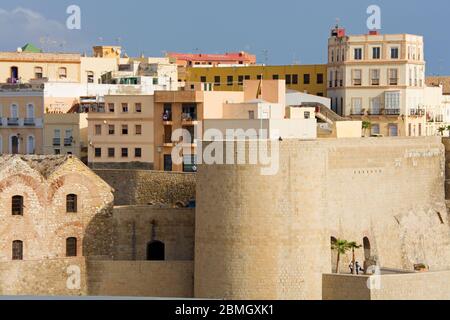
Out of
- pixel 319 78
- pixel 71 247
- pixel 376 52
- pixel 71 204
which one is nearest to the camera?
pixel 71 204

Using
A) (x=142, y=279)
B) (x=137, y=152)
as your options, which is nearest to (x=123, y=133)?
(x=137, y=152)

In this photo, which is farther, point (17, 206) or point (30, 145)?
point (30, 145)

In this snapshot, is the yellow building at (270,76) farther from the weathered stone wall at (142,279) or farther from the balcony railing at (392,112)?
the weathered stone wall at (142,279)

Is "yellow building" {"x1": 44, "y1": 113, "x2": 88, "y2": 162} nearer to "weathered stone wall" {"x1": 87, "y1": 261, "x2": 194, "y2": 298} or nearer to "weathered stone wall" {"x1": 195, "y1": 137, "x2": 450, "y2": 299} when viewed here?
"weathered stone wall" {"x1": 87, "y1": 261, "x2": 194, "y2": 298}

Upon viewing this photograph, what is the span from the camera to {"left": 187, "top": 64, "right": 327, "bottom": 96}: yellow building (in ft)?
296

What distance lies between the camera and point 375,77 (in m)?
86.6

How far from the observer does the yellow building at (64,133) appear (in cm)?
8088

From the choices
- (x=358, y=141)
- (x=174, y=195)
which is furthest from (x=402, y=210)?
(x=174, y=195)

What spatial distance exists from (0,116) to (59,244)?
45.3ft

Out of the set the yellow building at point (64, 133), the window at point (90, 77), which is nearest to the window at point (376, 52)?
the window at point (90, 77)

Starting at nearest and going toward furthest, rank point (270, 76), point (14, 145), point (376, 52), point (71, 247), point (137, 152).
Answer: point (71, 247) → point (137, 152) → point (14, 145) → point (376, 52) → point (270, 76)

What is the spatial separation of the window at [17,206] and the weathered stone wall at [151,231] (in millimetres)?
3440

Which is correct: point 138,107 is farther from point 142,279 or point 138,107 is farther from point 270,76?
point 270,76

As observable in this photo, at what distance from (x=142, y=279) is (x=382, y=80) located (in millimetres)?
21967
